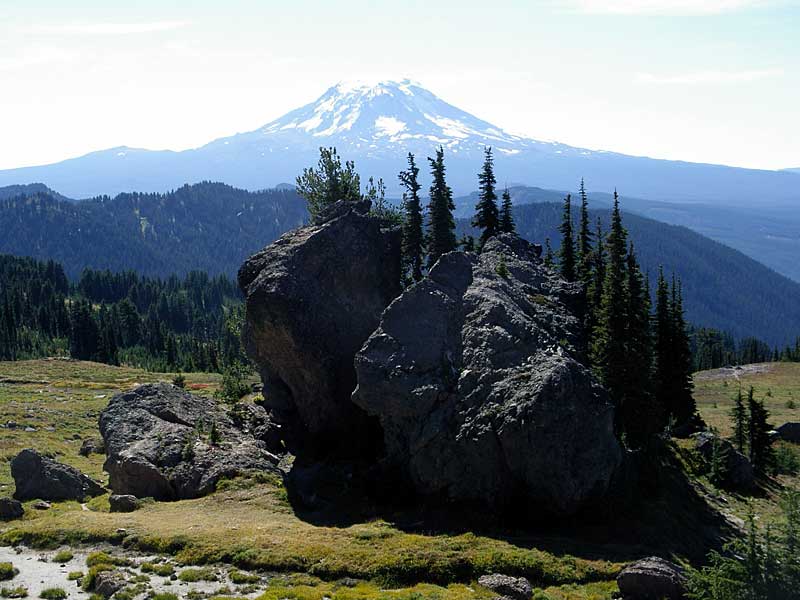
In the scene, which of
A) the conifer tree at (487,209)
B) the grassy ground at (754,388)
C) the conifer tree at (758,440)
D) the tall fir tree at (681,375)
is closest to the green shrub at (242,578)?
the conifer tree at (487,209)

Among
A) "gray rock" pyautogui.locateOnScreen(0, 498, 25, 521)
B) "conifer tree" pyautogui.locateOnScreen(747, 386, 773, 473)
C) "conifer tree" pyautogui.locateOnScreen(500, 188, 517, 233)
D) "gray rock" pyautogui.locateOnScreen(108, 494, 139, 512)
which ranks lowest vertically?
"conifer tree" pyautogui.locateOnScreen(747, 386, 773, 473)

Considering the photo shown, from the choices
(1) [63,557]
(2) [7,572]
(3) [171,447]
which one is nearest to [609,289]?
(3) [171,447]

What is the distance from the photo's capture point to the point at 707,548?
1548 inches

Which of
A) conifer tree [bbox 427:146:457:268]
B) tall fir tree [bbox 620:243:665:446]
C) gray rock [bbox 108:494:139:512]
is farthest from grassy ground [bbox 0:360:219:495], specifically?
tall fir tree [bbox 620:243:665:446]

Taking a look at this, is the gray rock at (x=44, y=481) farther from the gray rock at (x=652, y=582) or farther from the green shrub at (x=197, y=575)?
the gray rock at (x=652, y=582)

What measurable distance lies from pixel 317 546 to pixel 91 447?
114ft

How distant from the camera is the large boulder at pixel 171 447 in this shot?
4547 cm

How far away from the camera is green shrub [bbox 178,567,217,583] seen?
100 feet

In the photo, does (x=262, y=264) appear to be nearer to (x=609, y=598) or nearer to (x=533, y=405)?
(x=533, y=405)

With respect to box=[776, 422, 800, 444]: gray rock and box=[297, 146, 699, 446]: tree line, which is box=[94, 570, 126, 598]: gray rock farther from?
box=[776, 422, 800, 444]: gray rock

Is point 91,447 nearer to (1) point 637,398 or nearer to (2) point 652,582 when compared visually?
(1) point 637,398

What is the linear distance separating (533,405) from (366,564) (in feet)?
43.3

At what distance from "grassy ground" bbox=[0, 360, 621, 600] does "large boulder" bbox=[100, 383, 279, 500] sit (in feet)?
6.99

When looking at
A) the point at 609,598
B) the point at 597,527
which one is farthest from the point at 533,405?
the point at 609,598
